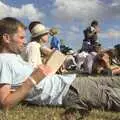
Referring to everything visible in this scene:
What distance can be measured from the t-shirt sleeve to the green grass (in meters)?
0.37

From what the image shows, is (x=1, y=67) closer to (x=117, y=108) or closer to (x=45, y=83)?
(x=45, y=83)

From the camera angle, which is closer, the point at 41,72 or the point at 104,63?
the point at 41,72

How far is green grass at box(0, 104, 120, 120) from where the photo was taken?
5188 millimetres

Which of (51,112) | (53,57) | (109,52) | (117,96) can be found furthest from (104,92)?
(109,52)

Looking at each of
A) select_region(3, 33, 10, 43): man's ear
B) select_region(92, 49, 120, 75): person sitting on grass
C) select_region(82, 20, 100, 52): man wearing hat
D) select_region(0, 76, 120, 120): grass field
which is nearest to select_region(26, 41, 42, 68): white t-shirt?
select_region(0, 76, 120, 120): grass field

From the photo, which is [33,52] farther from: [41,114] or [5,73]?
[5,73]

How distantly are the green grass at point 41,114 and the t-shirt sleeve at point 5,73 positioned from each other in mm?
371

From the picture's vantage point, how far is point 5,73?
5148 millimetres

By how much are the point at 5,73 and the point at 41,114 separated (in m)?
0.71

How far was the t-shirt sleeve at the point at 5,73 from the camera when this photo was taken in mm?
5031

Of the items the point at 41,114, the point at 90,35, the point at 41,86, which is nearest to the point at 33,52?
the point at 41,86

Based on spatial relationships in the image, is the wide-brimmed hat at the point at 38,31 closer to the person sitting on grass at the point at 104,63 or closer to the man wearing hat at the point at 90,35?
the person sitting on grass at the point at 104,63

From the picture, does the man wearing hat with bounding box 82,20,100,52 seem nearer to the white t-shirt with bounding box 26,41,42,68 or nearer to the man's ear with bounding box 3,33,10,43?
the white t-shirt with bounding box 26,41,42,68

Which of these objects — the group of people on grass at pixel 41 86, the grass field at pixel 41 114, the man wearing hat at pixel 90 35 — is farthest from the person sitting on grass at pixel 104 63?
the grass field at pixel 41 114
